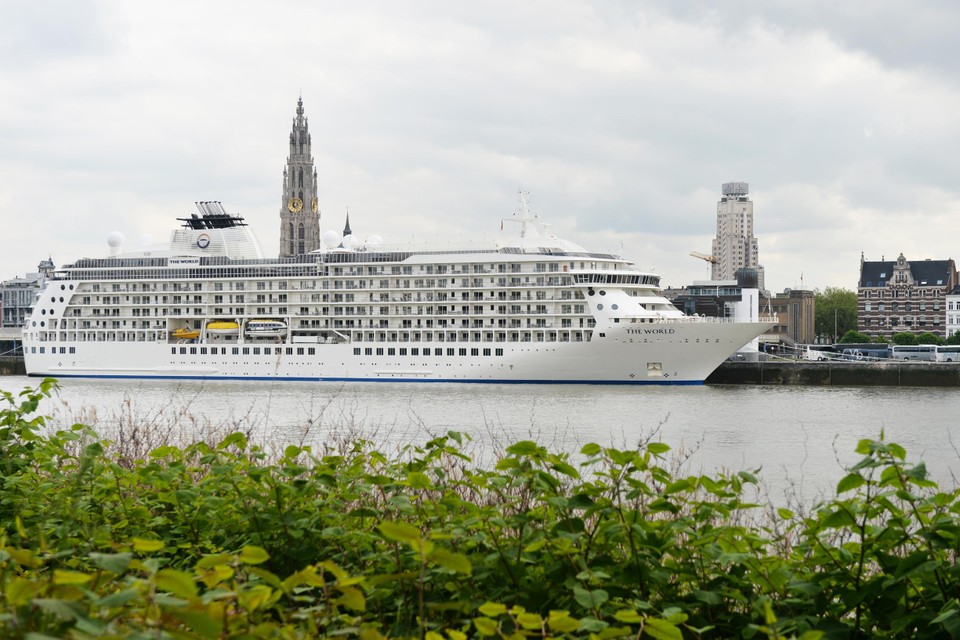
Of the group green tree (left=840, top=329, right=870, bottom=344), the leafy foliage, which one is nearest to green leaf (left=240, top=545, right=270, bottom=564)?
the leafy foliage

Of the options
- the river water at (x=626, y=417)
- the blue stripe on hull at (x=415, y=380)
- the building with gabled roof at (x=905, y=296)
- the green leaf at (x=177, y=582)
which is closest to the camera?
the green leaf at (x=177, y=582)

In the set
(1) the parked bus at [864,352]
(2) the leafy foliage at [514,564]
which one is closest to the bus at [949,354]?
(1) the parked bus at [864,352]

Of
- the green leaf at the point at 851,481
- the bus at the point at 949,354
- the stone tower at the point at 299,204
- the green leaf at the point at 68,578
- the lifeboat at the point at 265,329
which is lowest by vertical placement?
the bus at the point at 949,354

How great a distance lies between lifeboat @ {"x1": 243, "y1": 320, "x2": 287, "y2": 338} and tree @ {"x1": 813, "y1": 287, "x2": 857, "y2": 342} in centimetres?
7783

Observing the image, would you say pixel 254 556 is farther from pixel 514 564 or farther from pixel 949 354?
pixel 949 354

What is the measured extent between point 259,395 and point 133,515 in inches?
1372

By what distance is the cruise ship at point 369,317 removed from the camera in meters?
52.1

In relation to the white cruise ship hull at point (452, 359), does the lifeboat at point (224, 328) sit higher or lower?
higher

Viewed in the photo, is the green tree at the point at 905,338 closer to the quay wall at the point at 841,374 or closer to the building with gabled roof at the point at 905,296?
the building with gabled roof at the point at 905,296

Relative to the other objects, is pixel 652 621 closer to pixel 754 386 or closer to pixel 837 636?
pixel 837 636

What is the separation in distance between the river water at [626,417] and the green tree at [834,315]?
232 feet

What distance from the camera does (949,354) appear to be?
71688mm

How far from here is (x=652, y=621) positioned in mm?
3580

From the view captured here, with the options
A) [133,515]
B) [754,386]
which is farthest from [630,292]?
[133,515]
